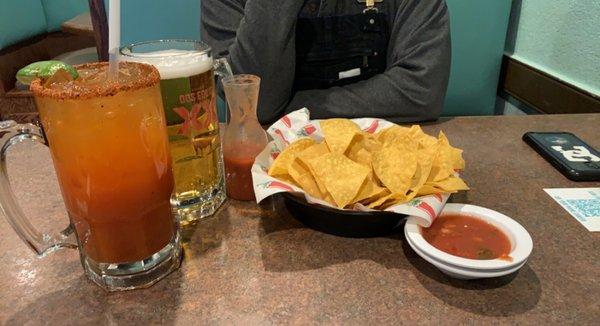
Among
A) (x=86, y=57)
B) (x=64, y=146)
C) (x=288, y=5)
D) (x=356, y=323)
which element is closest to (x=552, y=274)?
(x=356, y=323)

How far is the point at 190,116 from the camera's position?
2.41 feet

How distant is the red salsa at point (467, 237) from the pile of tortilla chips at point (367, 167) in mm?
52

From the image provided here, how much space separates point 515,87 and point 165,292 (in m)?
1.85

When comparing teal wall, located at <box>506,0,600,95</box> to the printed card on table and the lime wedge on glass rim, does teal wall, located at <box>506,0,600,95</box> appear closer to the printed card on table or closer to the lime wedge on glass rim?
the printed card on table

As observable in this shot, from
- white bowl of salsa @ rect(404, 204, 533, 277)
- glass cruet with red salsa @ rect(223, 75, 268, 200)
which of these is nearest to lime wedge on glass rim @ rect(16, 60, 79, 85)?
glass cruet with red salsa @ rect(223, 75, 268, 200)

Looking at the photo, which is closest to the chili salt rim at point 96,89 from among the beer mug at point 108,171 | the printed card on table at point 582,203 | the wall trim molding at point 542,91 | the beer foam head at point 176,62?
the beer mug at point 108,171

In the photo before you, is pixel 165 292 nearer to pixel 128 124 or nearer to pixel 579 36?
pixel 128 124

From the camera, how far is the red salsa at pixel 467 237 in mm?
641

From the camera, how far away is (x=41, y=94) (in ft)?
1.77

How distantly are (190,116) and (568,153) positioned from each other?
2.67 feet

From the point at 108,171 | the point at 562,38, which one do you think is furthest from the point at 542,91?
the point at 108,171

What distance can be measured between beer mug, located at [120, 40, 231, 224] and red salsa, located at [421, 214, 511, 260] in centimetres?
37

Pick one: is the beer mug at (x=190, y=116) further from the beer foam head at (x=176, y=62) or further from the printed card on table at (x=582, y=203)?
the printed card on table at (x=582, y=203)

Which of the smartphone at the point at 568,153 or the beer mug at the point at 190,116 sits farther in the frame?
the smartphone at the point at 568,153
